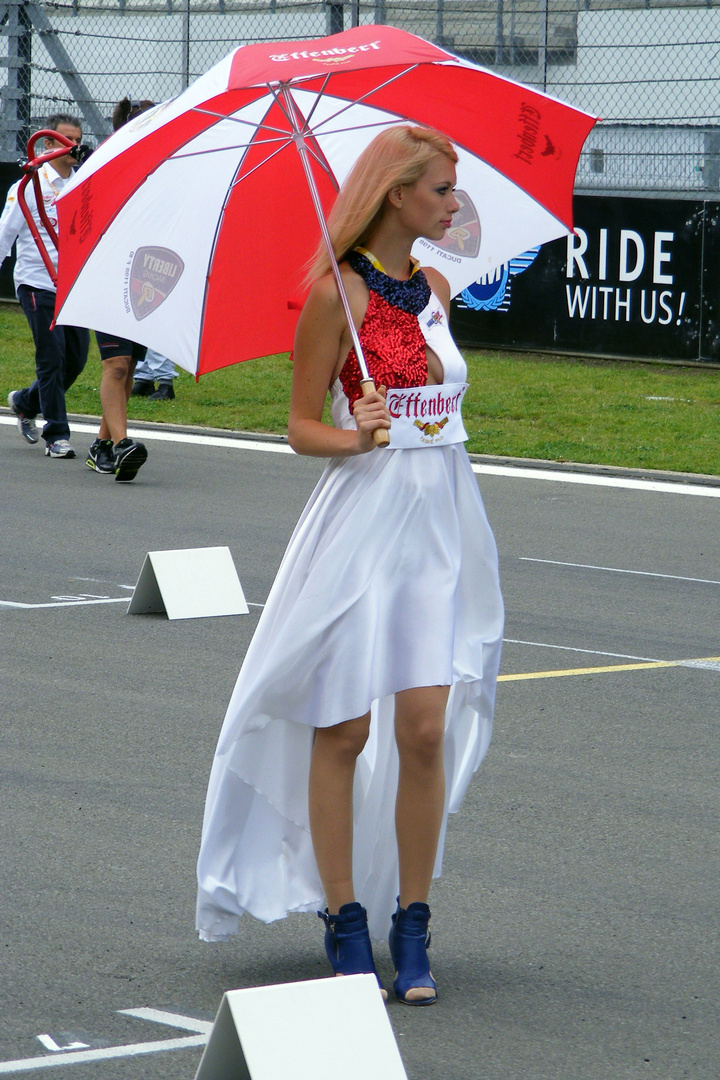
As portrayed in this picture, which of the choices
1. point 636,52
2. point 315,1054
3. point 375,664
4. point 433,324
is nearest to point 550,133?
point 433,324

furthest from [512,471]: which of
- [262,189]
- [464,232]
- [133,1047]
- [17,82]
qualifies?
[17,82]

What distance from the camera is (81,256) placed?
13.8ft

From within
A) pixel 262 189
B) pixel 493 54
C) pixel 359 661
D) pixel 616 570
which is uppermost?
pixel 493 54

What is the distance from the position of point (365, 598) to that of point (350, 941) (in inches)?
29.5

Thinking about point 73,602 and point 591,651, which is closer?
point 591,651

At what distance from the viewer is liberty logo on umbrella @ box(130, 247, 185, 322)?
4191 mm

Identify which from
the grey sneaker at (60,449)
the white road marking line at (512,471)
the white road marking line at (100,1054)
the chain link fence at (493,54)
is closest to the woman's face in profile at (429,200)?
the white road marking line at (100,1054)

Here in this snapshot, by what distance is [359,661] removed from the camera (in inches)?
139

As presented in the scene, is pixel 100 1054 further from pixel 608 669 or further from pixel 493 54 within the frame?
pixel 493 54

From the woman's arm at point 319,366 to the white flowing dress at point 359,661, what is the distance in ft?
0.25

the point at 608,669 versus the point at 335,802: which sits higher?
the point at 335,802

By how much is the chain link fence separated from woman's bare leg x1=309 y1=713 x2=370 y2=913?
13.0 m

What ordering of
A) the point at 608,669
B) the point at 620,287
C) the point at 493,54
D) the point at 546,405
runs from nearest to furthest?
the point at 608,669, the point at 546,405, the point at 620,287, the point at 493,54

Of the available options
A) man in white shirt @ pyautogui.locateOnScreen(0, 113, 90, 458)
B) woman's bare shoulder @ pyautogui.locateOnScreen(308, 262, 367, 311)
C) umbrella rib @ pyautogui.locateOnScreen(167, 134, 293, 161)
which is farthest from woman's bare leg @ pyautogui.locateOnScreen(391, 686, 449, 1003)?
man in white shirt @ pyautogui.locateOnScreen(0, 113, 90, 458)
